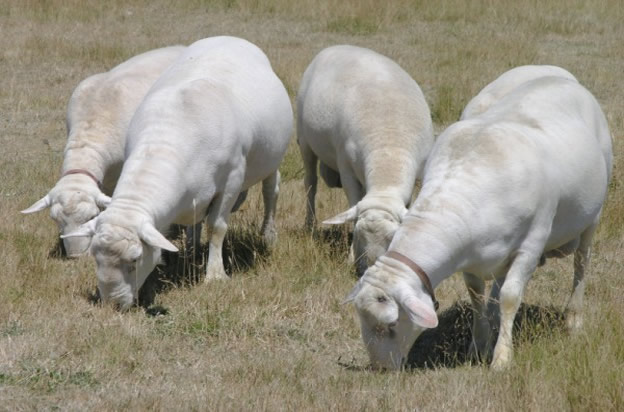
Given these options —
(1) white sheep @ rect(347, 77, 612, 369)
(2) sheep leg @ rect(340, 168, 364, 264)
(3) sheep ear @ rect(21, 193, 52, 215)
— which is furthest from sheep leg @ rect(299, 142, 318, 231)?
(1) white sheep @ rect(347, 77, 612, 369)

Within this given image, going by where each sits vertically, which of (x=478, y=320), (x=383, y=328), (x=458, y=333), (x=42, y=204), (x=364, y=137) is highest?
(x=383, y=328)

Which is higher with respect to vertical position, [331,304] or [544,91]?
[544,91]

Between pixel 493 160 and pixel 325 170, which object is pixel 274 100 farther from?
pixel 493 160

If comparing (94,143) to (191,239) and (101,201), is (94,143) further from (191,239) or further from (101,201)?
(191,239)

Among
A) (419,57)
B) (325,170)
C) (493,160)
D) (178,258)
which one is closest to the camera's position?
(493,160)

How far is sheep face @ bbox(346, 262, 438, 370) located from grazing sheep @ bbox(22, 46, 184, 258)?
303cm

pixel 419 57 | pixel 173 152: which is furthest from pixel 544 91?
pixel 419 57

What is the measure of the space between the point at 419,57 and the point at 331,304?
9836 millimetres

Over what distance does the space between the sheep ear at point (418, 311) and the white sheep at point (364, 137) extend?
176 cm

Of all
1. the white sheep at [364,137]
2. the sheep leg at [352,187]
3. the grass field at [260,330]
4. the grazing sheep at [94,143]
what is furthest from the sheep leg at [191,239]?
the sheep leg at [352,187]

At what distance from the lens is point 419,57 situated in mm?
16203

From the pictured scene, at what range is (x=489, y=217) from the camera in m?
5.54

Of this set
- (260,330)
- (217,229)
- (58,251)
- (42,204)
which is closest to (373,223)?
(260,330)

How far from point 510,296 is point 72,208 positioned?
138 inches
